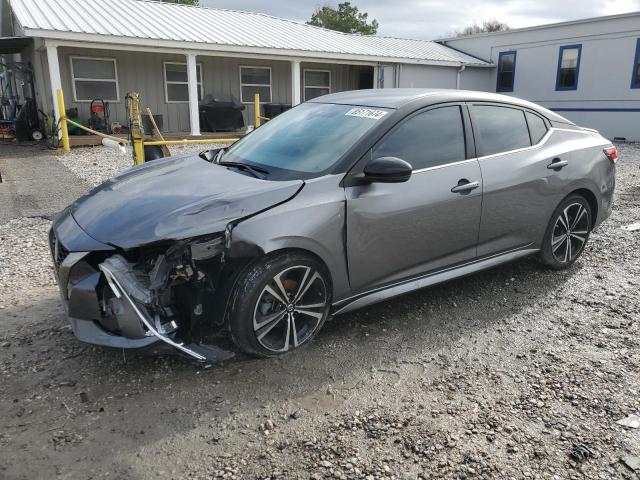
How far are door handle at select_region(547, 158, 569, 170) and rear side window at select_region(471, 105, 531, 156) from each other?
26cm

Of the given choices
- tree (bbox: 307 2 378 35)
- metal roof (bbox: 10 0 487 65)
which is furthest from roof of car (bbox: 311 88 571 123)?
tree (bbox: 307 2 378 35)

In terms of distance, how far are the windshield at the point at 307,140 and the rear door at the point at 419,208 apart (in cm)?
24

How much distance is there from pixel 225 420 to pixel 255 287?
0.75 meters

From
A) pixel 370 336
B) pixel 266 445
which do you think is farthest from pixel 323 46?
pixel 266 445

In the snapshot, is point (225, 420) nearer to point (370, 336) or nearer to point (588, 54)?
point (370, 336)

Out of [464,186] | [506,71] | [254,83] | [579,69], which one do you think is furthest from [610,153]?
[506,71]

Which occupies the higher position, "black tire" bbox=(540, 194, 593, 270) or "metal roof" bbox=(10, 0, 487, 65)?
"metal roof" bbox=(10, 0, 487, 65)

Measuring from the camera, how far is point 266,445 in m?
2.62

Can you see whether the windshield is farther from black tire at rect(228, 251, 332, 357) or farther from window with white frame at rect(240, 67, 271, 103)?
window with white frame at rect(240, 67, 271, 103)

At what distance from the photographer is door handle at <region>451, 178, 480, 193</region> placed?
3.90m

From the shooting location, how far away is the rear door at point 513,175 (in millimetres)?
4160

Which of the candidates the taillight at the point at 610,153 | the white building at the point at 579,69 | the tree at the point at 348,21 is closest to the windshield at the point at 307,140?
the taillight at the point at 610,153

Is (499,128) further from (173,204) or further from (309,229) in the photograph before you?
(173,204)

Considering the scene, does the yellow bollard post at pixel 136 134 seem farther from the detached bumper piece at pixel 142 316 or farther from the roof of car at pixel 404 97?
the detached bumper piece at pixel 142 316
